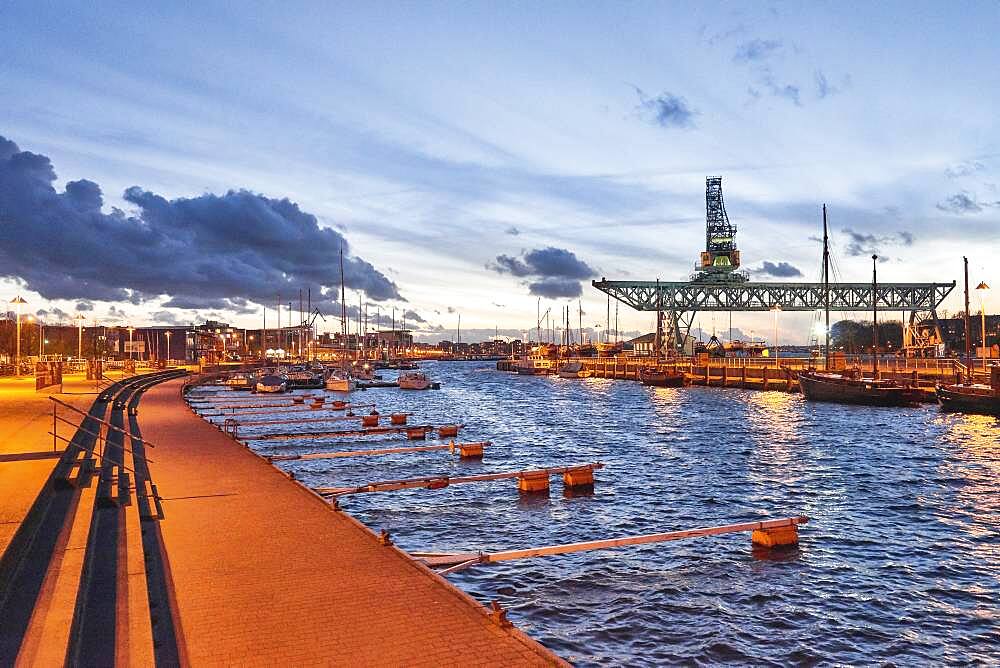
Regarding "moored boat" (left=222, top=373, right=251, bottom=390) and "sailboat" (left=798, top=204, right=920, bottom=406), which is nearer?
"sailboat" (left=798, top=204, right=920, bottom=406)

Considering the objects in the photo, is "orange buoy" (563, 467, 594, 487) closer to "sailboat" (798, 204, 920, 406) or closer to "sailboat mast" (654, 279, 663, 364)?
"sailboat" (798, 204, 920, 406)

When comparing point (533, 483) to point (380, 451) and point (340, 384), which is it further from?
point (340, 384)

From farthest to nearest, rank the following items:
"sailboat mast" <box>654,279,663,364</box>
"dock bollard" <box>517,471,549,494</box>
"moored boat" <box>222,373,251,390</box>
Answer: "sailboat mast" <box>654,279,663,364</box> → "moored boat" <box>222,373,251,390</box> → "dock bollard" <box>517,471,549,494</box>

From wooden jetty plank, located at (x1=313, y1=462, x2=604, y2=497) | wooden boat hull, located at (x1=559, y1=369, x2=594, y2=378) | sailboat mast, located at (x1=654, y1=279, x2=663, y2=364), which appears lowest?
wooden boat hull, located at (x1=559, y1=369, x2=594, y2=378)

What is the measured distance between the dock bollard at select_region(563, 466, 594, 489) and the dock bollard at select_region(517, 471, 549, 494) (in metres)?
→ 1.17

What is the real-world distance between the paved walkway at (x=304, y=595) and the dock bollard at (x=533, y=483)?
858 centimetres

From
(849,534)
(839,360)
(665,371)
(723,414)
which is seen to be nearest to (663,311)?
(665,371)

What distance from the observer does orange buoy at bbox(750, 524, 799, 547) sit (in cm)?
1838

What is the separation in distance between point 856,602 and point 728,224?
12669 centimetres

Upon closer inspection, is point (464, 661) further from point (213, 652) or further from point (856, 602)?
point (856, 602)

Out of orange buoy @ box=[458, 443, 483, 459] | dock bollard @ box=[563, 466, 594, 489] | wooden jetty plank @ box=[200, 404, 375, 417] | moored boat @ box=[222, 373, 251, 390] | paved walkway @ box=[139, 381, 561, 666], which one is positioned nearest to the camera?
paved walkway @ box=[139, 381, 561, 666]

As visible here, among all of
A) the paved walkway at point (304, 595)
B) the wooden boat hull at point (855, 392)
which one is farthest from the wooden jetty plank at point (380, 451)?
the wooden boat hull at point (855, 392)

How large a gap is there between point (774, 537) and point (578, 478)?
28.8 feet

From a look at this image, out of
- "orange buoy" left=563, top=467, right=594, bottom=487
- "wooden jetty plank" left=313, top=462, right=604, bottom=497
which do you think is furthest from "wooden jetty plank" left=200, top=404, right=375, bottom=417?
"orange buoy" left=563, top=467, right=594, bottom=487
